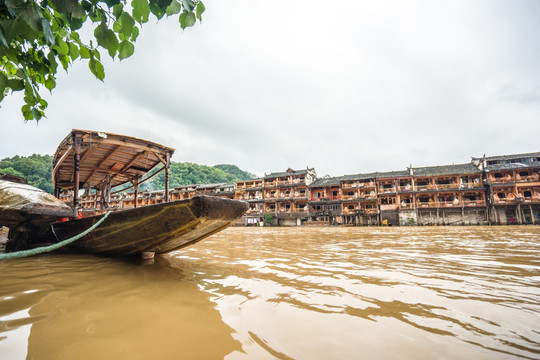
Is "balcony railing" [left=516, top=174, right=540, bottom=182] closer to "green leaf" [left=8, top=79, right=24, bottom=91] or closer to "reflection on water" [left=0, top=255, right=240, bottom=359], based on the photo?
"reflection on water" [left=0, top=255, right=240, bottom=359]

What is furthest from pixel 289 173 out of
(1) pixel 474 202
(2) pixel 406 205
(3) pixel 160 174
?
(3) pixel 160 174

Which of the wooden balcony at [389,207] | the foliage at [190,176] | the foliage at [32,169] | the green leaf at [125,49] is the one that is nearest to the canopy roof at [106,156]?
the green leaf at [125,49]

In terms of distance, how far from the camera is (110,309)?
1.78m

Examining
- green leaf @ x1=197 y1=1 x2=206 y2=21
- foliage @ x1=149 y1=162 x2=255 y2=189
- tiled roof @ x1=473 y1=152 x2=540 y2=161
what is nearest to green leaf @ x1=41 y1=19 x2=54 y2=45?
green leaf @ x1=197 y1=1 x2=206 y2=21

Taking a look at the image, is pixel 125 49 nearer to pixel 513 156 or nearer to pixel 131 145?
pixel 131 145

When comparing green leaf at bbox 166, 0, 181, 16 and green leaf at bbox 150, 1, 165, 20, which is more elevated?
green leaf at bbox 166, 0, 181, 16

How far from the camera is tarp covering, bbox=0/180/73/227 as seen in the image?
330 centimetres

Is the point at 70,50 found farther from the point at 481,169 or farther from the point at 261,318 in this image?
the point at 481,169

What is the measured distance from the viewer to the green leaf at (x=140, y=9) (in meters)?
1.31

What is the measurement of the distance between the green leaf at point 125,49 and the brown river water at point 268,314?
1.68 metres

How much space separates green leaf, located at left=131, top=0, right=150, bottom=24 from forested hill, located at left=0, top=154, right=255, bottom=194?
125ft

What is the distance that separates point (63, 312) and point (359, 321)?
6.74 feet

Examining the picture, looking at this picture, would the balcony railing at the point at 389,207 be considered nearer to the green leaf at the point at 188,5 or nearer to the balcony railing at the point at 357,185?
the balcony railing at the point at 357,185

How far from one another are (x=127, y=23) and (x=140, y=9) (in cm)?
14
